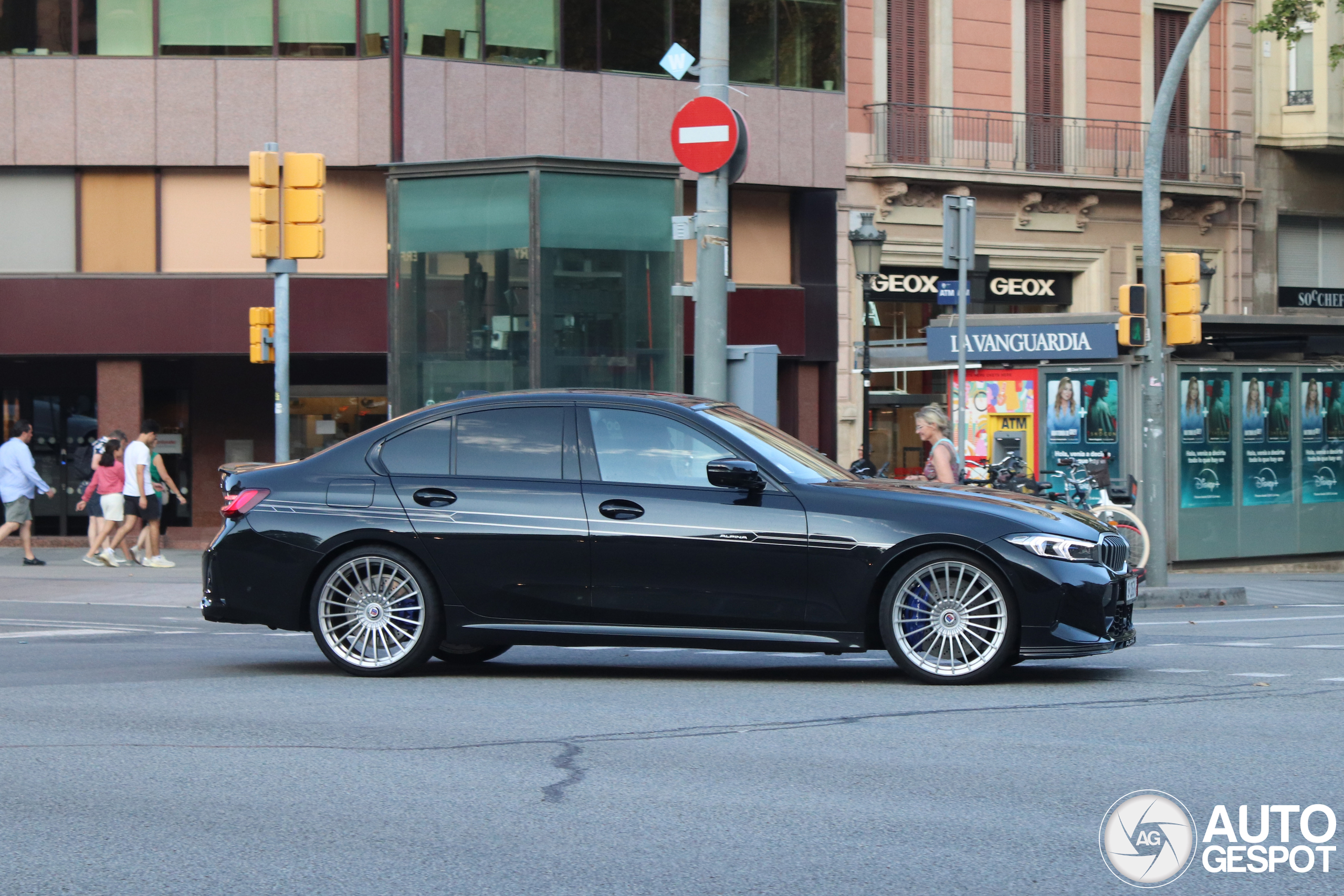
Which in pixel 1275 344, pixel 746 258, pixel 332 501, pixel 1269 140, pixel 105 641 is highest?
pixel 1269 140

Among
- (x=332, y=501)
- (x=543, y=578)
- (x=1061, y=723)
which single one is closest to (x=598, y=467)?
(x=543, y=578)

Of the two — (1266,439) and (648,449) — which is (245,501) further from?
(1266,439)

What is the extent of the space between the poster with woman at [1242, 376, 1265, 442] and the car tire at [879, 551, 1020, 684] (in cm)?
1322

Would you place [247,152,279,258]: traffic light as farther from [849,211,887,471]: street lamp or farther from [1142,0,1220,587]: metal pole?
[849,211,887,471]: street lamp

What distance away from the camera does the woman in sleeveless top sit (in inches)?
531

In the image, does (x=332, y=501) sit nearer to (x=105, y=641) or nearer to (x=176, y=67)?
(x=105, y=641)

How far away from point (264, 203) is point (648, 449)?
8079 mm

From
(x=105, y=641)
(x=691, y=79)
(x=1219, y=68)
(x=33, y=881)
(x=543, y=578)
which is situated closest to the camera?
(x=33, y=881)

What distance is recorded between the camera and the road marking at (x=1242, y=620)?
44.0 ft

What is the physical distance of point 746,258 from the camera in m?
27.2

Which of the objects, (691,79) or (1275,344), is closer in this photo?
(1275,344)

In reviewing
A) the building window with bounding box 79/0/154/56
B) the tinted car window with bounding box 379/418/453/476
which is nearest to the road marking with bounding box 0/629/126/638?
the tinted car window with bounding box 379/418/453/476

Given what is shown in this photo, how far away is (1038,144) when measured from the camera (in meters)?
29.2

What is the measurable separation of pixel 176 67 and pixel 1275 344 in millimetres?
15487
